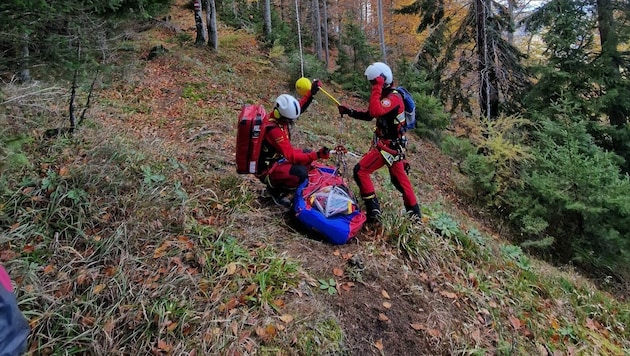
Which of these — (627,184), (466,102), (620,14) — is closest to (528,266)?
(627,184)

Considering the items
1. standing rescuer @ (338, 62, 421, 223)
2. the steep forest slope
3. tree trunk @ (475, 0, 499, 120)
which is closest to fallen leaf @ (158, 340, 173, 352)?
the steep forest slope

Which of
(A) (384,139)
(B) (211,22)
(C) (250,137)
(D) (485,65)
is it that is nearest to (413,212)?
(A) (384,139)

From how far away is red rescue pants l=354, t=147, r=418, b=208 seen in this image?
5289mm

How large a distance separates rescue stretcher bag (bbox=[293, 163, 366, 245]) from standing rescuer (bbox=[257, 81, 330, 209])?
0.94 feet

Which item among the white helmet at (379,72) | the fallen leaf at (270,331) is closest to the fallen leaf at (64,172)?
the fallen leaf at (270,331)

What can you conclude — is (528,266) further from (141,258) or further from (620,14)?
(620,14)

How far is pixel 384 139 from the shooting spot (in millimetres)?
5285

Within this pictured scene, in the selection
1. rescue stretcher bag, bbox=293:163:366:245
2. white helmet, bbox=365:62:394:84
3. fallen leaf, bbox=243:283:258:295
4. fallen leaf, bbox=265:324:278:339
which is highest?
white helmet, bbox=365:62:394:84

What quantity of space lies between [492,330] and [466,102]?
1029 cm

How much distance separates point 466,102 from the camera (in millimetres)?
12930

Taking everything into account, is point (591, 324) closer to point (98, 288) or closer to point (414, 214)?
point (414, 214)

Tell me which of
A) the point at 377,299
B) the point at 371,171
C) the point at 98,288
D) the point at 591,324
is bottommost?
the point at 591,324

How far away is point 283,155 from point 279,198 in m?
0.70

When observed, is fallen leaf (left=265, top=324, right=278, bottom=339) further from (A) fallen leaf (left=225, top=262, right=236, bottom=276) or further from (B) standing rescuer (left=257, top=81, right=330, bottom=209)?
(B) standing rescuer (left=257, top=81, right=330, bottom=209)
